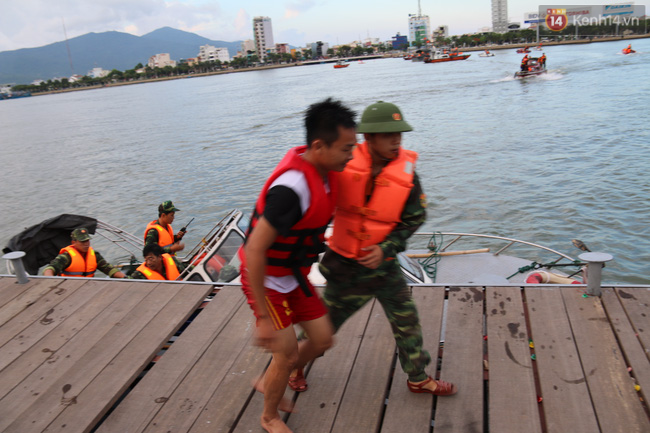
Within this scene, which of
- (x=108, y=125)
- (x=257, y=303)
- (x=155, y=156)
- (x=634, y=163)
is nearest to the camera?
(x=257, y=303)

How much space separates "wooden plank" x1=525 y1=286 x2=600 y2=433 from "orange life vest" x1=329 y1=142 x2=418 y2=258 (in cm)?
146

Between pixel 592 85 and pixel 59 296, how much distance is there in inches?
1684

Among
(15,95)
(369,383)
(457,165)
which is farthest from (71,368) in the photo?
(15,95)

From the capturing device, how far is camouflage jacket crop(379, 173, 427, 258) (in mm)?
2906

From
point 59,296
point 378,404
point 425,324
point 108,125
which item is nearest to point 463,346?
point 425,324

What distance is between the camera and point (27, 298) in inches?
200

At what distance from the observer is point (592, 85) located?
128 ft

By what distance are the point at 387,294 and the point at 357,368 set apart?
0.80m

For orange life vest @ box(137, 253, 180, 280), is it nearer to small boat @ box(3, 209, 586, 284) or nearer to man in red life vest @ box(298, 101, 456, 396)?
small boat @ box(3, 209, 586, 284)

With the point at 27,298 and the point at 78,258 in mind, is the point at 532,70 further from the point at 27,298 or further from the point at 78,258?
the point at 27,298

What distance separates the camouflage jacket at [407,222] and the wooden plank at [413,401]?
0.98 metres

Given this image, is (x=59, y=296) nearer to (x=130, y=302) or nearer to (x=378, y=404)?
(x=130, y=302)

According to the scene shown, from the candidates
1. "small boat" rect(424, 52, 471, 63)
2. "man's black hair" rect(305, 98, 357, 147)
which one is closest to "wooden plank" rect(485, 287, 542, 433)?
"man's black hair" rect(305, 98, 357, 147)

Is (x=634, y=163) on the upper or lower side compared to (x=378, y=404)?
lower
